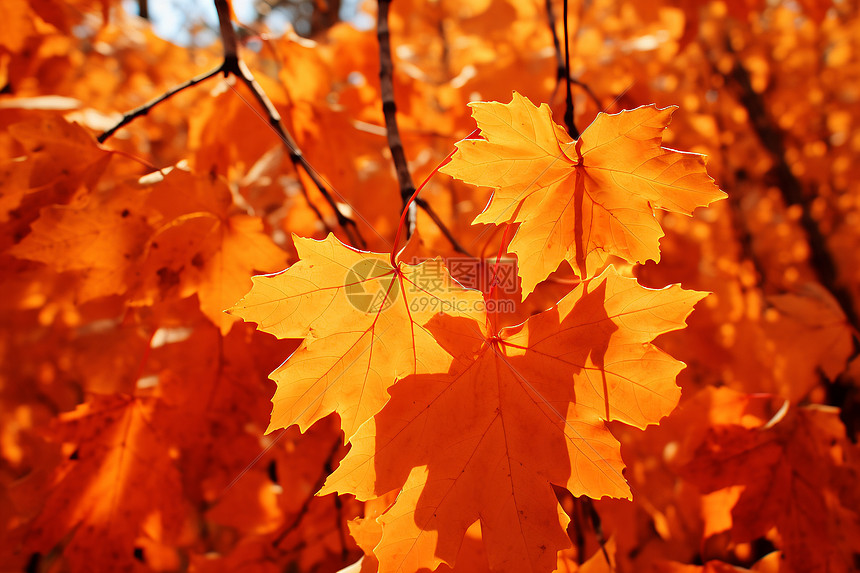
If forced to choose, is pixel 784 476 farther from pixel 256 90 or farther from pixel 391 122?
pixel 256 90

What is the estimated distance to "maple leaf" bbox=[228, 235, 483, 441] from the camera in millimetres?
650

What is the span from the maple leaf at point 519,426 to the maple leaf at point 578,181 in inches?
2.3

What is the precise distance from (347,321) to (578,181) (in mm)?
369

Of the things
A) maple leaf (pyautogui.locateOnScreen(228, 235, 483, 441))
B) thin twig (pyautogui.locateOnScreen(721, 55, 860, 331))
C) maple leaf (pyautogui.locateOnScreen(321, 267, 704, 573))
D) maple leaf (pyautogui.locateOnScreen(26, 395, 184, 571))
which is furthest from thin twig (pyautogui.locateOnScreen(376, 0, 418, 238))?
thin twig (pyautogui.locateOnScreen(721, 55, 860, 331))

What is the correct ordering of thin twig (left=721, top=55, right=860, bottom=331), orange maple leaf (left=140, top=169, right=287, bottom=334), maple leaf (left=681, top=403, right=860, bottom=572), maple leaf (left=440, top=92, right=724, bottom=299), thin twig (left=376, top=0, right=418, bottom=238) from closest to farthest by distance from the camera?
maple leaf (left=440, top=92, right=724, bottom=299) < thin twig (left=376, top=0, right=418, bottom=238) < orange maple leaf (left=140, top=169, right=287, bottom=334) < maple leaf (left=681, top=403, right=860, bottom=572) < thin twig (left=721, top=55, right=860, bottom=331)

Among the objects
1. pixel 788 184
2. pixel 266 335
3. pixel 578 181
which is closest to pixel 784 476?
pixel 578 181

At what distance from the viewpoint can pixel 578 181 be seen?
0.70m

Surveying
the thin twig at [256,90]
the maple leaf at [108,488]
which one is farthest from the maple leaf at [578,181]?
the maple leaf at [108,488]

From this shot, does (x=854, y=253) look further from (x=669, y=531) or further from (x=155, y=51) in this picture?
(x=155, y=51)

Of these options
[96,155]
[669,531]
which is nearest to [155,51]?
[96,155]

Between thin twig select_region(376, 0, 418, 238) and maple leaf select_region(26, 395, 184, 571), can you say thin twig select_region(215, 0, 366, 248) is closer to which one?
thin twig select_region(376, 0, 418, 238)

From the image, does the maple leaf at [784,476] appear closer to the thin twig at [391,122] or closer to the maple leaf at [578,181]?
the maple leaf at [578,181]

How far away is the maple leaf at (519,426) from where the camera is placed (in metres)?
0.66

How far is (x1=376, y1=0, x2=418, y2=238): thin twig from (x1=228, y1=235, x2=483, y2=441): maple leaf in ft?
0.35
